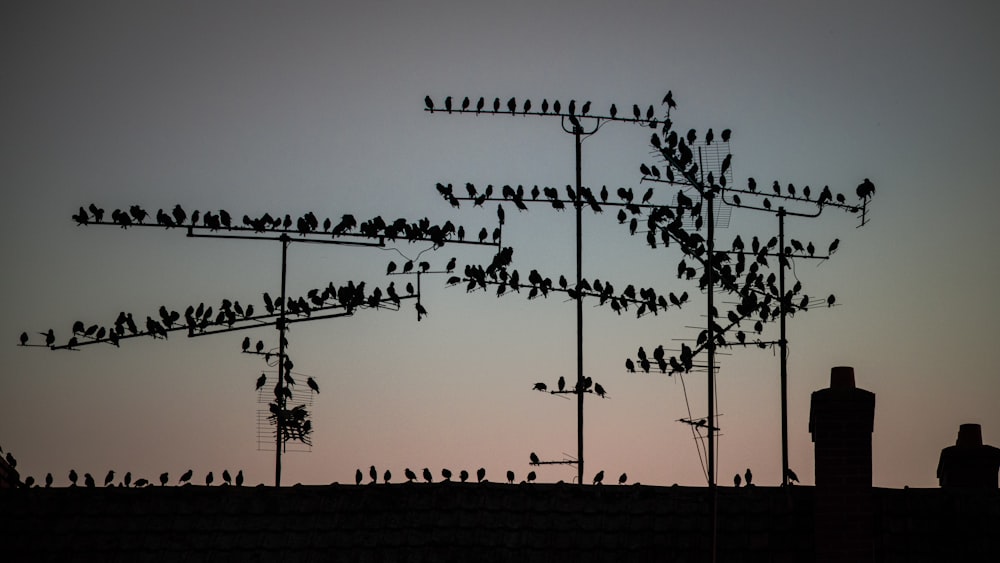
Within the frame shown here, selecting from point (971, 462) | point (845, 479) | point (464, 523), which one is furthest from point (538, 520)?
point (971, 462)

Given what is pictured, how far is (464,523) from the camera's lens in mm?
20453

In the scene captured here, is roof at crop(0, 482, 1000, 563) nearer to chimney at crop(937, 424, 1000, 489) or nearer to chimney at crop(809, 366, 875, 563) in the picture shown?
chimney at crop(809, 366, 875, 563)

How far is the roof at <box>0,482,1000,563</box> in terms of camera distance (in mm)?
19578

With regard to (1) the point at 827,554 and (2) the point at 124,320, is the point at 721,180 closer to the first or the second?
(1) the point at 827,554

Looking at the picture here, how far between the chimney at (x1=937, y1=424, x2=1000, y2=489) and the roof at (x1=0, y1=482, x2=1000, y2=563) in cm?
117

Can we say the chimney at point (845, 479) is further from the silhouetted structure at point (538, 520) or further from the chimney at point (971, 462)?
the chimney at point (971, 462)

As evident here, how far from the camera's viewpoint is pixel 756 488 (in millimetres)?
20062

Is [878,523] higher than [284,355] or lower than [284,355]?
lower

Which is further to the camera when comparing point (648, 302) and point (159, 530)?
point (648, 302)

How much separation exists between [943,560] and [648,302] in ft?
20.7

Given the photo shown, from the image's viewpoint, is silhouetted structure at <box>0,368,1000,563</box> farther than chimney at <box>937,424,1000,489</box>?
No

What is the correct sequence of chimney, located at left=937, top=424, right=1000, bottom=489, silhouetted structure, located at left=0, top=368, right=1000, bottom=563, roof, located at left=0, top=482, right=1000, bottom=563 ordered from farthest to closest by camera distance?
chimney, located at left=937, top=424, right=1000, bottom=489 < roof, located at left=0, top=482, right=1000, bottom=563 < silhouetted structure, located at left=0, top=368, right=1000, bottom=563

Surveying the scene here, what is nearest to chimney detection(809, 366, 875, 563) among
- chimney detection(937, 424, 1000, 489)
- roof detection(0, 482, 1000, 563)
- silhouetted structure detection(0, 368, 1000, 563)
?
silhouetted structure detection(0, 368, 1000, 563)

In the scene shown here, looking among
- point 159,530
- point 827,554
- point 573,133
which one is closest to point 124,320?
point 159,530
